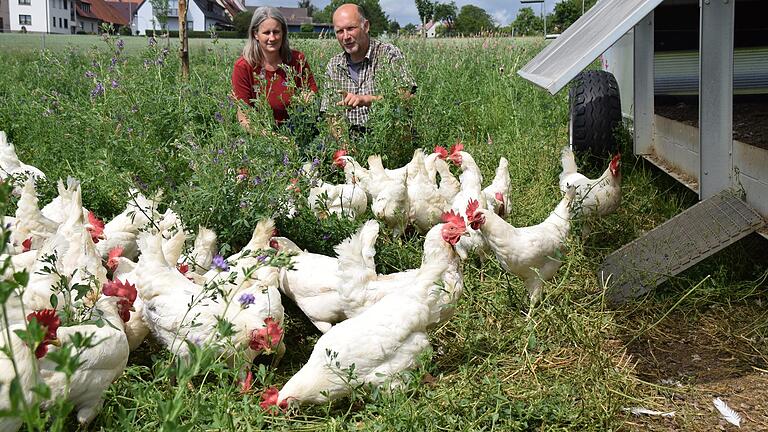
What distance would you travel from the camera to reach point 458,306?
11.7ft

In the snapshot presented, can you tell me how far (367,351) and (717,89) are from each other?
1950mm

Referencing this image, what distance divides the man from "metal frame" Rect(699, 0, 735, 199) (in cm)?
238

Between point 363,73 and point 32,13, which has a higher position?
point 32,13

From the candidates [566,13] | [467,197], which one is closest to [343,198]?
[467,197]

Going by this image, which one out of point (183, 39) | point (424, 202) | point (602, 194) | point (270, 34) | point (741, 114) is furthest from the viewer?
point (183, 39)

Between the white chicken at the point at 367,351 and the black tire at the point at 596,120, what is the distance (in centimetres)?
334

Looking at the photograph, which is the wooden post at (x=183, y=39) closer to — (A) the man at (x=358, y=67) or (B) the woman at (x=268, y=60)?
(B) the woman at (x=268, y=60)

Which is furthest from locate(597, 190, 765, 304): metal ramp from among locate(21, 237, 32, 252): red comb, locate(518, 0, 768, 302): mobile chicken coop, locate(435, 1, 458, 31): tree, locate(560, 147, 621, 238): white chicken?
locate(435, 1, 458, 31): tree

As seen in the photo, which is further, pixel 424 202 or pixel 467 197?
pixel 424 202

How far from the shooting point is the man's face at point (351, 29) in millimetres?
5664

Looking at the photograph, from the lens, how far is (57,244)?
3.40 metres

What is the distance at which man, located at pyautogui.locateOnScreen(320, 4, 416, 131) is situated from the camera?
219 inches

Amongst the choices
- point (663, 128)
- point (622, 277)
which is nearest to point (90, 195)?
point (622, 277)

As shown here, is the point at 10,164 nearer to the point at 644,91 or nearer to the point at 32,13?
the point at 644,91
